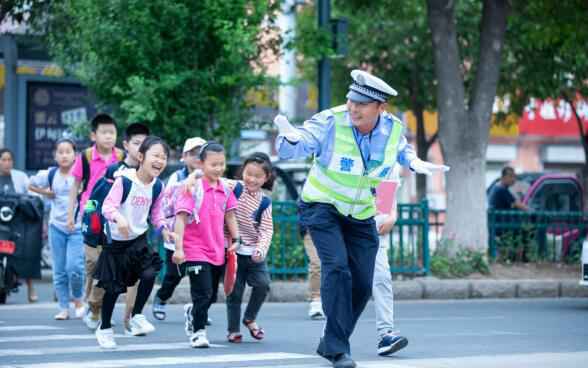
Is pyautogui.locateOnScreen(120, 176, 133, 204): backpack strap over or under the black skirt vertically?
over

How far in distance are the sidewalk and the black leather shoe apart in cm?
685

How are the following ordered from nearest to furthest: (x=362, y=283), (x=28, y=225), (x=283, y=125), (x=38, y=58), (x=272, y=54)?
(x=283, y=125)
(x=362, y=283)
(x=28, y=225)
(x=272, y=54)
(x=38, y=58)

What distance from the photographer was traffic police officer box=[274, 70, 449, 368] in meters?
7.54

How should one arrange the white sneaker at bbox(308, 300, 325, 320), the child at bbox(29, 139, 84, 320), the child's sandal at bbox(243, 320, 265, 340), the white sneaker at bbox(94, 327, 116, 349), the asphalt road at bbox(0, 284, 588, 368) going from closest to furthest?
the asphalt road at bbox(0, 284, 588, 368)
the white sneaker at bbox(94, 327, 116, 349)
the child's sandal at bbox(243, 320, 265, 340)
the child at bbox(29, 139, 84, 320)
the white sneaker at bbox(308, 300, 325, 320)

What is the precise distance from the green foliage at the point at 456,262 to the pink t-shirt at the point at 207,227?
24.6 ft

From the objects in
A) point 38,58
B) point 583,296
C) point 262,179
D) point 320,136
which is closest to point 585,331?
point 262,179

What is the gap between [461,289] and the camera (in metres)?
16.0

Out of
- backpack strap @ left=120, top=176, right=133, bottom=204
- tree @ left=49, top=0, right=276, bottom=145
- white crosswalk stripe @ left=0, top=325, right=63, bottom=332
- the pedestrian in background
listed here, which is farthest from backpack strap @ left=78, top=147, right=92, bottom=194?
tree @ left=49, top=0, right=276, bottom=145

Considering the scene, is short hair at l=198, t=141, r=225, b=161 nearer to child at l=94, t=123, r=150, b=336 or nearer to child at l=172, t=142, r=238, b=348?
child at l=172, t=142, r=238, b=348

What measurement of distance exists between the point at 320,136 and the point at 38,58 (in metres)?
15.2

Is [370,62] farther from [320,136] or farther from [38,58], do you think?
[320,136]

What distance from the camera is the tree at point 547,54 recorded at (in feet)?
58.9

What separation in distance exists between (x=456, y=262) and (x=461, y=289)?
69 cm

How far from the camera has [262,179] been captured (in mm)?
9930
